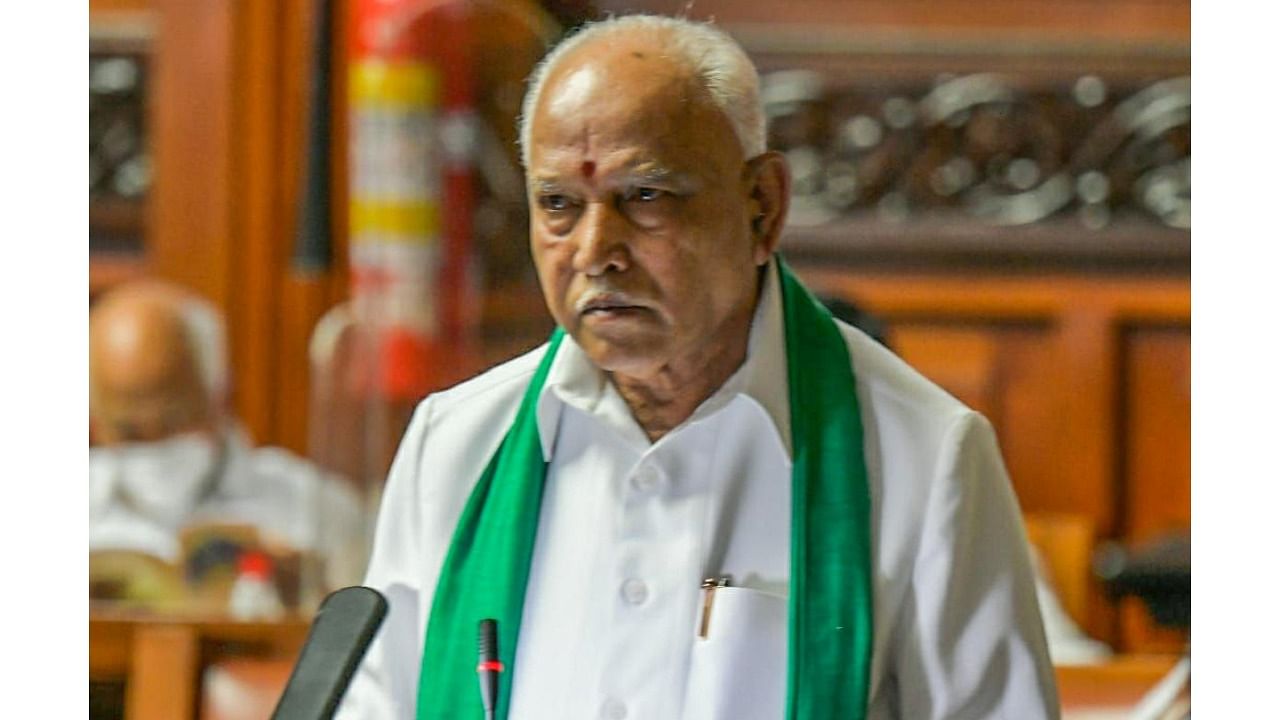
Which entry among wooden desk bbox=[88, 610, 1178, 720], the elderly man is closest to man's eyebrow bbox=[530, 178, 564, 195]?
the elderly man

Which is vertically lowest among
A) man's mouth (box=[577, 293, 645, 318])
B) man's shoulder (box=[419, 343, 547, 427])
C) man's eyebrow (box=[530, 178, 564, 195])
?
man's shoulder (box=[419, 343, 547, 427])

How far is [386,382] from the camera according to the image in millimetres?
2352

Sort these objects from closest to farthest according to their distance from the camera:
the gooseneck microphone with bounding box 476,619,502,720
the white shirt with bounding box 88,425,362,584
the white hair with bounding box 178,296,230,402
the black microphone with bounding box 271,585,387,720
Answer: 1. the black microphone with bounding box 271,585,387,720
2. the gooseneck microphone with bounding box 476,619,502,720
3. the white shirt with bounding box 88,425,362,584
4. the white hair with bounding box 178,296,230,402

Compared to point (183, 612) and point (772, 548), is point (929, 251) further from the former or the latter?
point (772, 548)

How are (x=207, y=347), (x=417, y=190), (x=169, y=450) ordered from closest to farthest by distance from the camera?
1. (x=417, y=190)
2. (x=169, y=450)
3. (x=207, y=347)

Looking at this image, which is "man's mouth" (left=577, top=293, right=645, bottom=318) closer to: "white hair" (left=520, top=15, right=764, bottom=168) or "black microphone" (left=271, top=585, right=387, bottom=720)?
"white hair" (left=520, top=15, right=764, bottom=168)

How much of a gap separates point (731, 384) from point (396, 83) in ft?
3.89

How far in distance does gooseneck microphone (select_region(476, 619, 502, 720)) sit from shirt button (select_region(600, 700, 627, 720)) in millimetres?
116

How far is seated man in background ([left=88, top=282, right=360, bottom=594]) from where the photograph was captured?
2.48m

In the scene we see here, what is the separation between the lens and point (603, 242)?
127cm

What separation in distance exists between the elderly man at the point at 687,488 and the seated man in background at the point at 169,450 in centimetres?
101

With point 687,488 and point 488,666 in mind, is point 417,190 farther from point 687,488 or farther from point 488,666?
point 488,666

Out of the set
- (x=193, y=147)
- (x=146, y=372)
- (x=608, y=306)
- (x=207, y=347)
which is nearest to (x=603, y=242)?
(x=608, y=306)

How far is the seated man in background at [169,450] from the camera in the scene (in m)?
2.48
